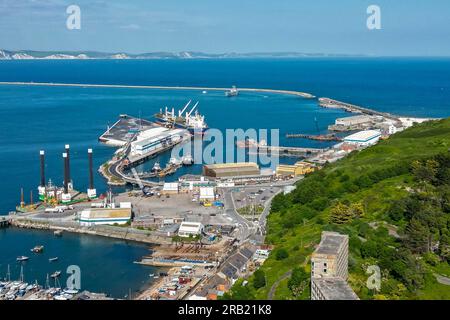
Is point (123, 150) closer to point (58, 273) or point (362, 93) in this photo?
point (58, 273)

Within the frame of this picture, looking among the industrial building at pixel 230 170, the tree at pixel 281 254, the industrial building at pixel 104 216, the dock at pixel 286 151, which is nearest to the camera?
the tree at pixel 281 254

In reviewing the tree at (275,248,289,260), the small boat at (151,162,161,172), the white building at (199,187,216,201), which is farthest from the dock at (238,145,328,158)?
the tree at (275,248,289,260)

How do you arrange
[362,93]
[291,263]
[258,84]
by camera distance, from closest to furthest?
[291,263], [362,93], [258,84]

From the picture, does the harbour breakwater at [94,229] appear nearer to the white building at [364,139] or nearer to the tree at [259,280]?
the tree at [259,280]

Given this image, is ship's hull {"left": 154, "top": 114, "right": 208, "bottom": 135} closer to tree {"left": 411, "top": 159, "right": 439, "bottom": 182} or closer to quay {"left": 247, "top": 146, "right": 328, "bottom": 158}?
quay {"left": 247, "top": 146, "right": 328, "bottom": 158}

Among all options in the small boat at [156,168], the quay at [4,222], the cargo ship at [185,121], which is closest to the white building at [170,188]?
the small boat at [156,168]

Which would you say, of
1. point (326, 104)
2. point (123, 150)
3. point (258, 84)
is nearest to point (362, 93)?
point (326, 104)
